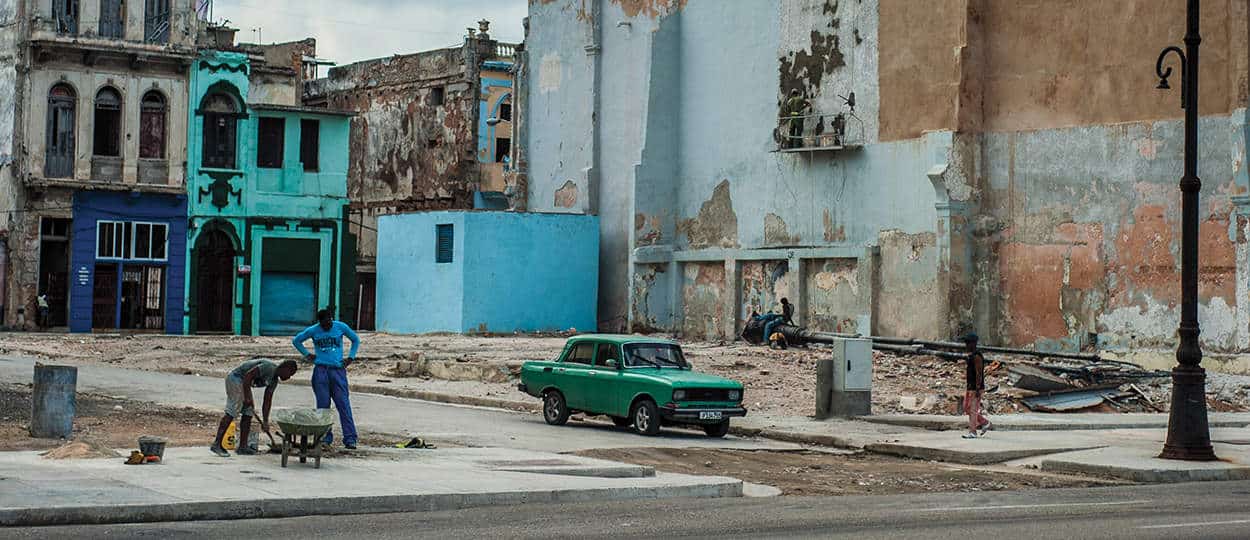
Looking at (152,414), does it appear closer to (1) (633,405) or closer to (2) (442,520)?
(1) (633,405)

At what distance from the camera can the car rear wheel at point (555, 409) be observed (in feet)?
82.9

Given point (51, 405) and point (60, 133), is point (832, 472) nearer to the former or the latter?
point (51, 405)

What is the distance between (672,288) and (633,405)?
27.4m

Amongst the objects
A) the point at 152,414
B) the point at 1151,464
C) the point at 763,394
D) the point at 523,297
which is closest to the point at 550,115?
the point at 523,297

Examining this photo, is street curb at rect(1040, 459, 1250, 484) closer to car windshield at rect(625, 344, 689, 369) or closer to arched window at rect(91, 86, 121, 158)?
car windshield at rect(625, 344, 689, 369)

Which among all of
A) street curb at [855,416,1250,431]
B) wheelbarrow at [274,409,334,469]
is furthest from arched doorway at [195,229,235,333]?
wheelbarrow at [274,409,334,469]

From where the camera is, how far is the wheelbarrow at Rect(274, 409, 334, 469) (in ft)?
53.5

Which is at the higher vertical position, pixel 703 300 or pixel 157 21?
pixel 157 21

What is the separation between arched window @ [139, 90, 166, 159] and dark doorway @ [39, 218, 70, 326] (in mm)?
3547

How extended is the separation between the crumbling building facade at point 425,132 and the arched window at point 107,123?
12.8 meters

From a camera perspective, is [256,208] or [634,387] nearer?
[634,387]

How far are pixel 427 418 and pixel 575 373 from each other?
104 inches

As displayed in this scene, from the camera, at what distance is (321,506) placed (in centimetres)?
1401

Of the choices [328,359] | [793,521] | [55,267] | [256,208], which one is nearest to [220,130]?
[256,208]
